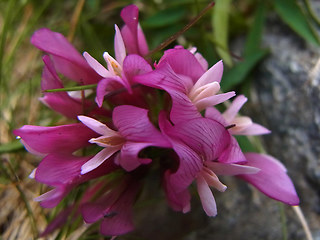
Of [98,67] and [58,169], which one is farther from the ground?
[98,67]

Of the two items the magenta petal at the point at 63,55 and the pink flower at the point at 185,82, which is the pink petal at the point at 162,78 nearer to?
the pink flower at the point at 185,82

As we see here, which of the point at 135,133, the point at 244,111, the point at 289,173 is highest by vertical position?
the point at 135,133

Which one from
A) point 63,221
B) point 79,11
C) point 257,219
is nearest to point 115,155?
point 63,221

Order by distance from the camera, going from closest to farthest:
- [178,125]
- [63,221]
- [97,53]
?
[178,125] < [63,221] < [97,53]

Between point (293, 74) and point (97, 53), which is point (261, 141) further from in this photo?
point (97, 53)

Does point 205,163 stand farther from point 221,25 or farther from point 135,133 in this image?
point 221,25

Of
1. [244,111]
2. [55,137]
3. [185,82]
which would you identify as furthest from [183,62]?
[244,111]
